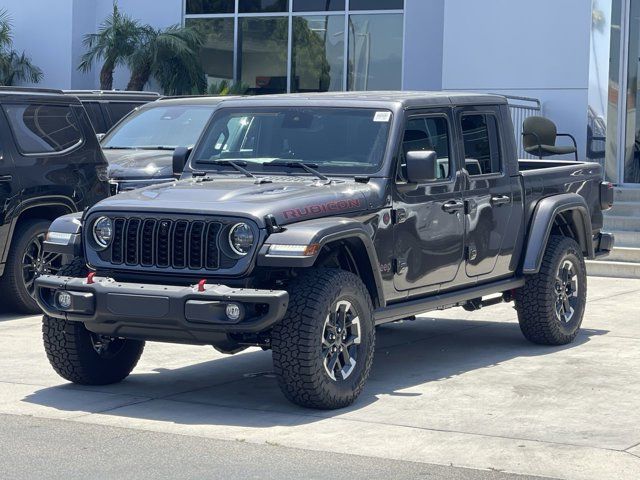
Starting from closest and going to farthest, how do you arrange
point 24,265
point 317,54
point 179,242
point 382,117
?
point 179,242 < point 382,117 < point 24,265 < point 317,54

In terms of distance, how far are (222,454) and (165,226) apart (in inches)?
62.6

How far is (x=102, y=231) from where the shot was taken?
305 inches

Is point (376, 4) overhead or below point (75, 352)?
overhead

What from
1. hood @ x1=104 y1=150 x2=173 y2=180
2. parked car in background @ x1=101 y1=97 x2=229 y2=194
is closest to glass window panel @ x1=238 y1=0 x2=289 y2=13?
parked car in background @ x1=101 y1=97 x2=229 y2=194

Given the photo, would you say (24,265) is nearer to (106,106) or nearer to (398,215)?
(398,215)

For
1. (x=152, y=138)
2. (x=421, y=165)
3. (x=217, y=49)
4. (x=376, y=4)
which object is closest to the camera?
(x=421, y=165)

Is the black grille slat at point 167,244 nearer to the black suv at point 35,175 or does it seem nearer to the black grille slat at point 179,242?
the black grille slat at point 179,242

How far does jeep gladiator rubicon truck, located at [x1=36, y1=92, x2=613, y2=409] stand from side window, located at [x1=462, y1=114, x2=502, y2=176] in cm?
1

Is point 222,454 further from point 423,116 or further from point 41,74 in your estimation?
point 41,74

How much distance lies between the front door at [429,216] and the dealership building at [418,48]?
30.3 ft

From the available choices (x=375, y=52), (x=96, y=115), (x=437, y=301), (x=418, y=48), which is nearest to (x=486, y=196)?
(x=437, y=301)

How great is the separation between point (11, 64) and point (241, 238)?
1893 centimetres

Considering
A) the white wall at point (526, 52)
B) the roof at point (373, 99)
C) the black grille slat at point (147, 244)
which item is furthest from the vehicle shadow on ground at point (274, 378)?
the white wall at point (526, 52)

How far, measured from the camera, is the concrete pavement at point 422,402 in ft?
22.0
